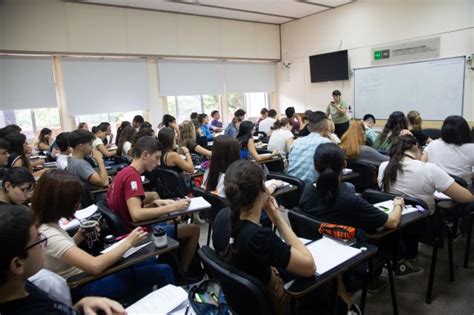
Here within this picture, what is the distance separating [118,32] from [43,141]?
2658 millimetres

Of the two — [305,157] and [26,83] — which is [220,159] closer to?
[305,157]

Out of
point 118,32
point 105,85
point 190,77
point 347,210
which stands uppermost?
point 118,32

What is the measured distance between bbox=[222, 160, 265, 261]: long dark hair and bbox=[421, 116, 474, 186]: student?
2.19 metres

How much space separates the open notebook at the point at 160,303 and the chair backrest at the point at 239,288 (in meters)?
0.18

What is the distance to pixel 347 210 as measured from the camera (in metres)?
1.84

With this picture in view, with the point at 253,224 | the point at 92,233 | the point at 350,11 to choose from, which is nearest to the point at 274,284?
the point at 253,224

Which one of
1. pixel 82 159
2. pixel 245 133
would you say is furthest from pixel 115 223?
pixel 245 133

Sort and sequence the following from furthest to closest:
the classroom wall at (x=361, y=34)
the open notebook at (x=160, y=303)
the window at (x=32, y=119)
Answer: the window at (x=32, y=119) → the classroom wall at (x=361, y=34) → the open notebook at (x=160, y=303)

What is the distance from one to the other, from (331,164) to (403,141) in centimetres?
82

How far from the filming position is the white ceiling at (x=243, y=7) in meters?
6.59

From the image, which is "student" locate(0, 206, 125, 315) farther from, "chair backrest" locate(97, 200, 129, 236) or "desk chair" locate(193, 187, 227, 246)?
"desk chair" locate(193, 187, 227, 246)

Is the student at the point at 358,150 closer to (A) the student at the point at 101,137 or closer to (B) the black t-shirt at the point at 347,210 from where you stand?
(B) the black t-shirt at the point at 347,210

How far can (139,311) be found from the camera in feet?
4.33

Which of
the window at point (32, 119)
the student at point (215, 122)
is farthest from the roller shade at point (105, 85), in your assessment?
the student at point (215, 122)
